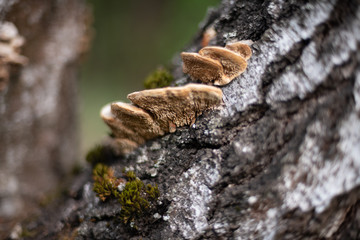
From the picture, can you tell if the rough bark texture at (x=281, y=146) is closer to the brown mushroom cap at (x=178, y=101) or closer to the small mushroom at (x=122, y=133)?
the brown mushroom cap at (x=178, y=101)

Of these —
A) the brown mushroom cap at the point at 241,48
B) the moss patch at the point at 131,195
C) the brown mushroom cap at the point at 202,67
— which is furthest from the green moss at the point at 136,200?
the brown mushroom cap at the point at 241,48

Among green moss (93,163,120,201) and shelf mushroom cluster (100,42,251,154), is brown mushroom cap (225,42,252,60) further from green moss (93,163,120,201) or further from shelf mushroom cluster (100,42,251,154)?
green moss (93,163,120,201)

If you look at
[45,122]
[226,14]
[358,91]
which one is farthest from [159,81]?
[45,122]

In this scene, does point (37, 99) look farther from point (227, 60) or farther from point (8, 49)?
point (227, 60)

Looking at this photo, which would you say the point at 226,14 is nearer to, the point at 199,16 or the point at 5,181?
the point at 5,181

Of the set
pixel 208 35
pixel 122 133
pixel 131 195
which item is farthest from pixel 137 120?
pixel 208 35

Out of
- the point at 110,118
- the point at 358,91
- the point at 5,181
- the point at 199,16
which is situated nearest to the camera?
the point at 358,91
